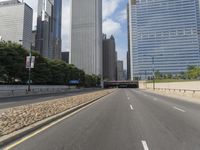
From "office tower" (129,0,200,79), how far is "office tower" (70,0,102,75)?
1559 inches

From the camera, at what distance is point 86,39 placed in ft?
638

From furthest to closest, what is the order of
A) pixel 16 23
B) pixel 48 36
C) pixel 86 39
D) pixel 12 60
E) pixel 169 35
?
pixel 86 39 < pixel 169 35 < pixel 48 36 < pixel 16 23 < pixel 12 60

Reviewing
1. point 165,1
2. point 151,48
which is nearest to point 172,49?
point 151,48

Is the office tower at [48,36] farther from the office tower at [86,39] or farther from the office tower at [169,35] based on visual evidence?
the office tower at [169,35]

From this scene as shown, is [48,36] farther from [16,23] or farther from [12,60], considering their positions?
[12,60]

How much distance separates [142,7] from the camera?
177m

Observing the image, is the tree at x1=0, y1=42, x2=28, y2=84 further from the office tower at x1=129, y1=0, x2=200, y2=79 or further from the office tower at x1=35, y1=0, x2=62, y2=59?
the office tower at x1=129, y1=0, x2=200, y2=79

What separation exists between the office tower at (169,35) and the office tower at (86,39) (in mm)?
39593

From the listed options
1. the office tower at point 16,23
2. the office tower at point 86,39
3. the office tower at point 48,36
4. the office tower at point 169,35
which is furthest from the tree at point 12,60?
the office tower at point 86,39

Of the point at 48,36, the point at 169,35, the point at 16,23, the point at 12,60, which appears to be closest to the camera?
the point at 12,60

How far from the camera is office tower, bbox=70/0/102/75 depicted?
194 metres

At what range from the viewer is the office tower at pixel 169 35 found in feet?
534

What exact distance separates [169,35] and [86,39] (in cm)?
7050

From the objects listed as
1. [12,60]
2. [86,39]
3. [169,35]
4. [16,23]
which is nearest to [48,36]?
[86,39]
